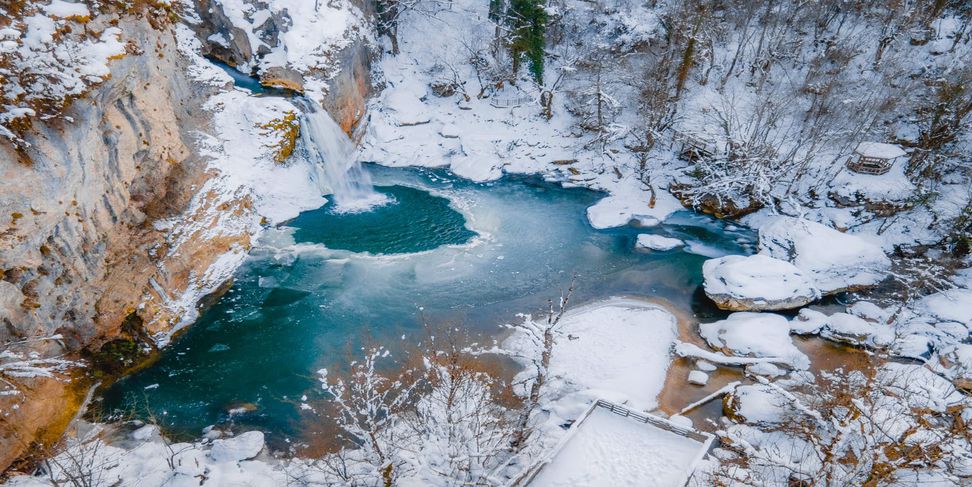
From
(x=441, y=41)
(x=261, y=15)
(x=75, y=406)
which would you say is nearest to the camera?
(x=75, y=406)

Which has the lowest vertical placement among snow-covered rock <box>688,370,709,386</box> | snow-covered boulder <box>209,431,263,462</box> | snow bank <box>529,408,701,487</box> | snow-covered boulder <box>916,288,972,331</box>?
snow-covered rock <box>688,370,709,386</box>

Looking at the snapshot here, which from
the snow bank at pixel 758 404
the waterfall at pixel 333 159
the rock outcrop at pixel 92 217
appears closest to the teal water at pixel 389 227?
the waterfall at pixel 333 159

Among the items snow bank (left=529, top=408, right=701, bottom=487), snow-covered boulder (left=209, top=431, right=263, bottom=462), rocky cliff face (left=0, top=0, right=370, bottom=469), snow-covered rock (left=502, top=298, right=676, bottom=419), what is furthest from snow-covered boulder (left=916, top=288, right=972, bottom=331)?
rocky cliff face (left=0, top=0, right=370, bottom=469)

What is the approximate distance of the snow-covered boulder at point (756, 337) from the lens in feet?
51.2

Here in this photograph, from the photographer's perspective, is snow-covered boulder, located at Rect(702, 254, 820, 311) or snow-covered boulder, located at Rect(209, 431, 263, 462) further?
snow-covered boulder, located at Rect(702, 254, 820, 311)

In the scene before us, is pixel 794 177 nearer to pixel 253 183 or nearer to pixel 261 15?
pixel 253 183

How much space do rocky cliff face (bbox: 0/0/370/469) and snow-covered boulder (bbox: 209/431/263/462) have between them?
169 inches

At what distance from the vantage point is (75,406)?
1352 centimetres

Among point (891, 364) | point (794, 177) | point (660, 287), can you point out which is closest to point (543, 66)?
point (794, 177)

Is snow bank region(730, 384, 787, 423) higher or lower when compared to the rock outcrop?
lower

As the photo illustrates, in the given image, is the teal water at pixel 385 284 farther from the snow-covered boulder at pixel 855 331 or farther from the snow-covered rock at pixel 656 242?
the snow-covered boulder at pixel 855 331

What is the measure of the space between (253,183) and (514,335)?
49.1 feet

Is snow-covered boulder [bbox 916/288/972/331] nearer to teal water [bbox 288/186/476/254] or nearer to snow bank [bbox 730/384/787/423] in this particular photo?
snow bank [bbox 730/384/787/423]

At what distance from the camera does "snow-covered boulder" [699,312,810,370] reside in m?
15.6
